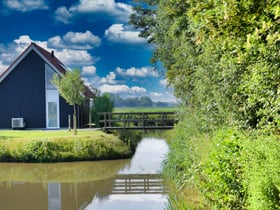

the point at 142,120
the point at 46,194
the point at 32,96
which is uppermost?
the point at 32,96

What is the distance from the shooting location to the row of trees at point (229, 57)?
385 cm

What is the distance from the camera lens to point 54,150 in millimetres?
15320

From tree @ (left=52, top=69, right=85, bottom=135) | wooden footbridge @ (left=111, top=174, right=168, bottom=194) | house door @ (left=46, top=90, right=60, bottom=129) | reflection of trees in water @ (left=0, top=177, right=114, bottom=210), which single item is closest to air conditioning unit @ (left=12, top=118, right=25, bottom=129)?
house door @ (left=46, top=90, right=60, bottom=129)

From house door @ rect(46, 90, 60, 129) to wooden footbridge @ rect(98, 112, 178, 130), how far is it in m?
3.15

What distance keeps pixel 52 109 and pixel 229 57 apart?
17546mm

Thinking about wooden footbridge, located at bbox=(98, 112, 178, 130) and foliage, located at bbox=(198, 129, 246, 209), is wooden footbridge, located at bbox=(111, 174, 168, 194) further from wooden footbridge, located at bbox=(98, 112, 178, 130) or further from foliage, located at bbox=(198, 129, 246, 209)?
wooden footbridge, located at bbox=(98, 112, 178, 130)

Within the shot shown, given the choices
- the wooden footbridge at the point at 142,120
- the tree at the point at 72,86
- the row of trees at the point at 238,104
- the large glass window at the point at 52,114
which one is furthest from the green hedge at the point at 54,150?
the row of trees at the point at 238,104

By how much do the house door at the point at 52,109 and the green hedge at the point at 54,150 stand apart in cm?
610

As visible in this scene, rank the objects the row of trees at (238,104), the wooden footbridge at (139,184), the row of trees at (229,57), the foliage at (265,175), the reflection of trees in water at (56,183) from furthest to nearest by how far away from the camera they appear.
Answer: the wooden footbridge at (139,184)
the reflection of trees in water at (56,183)
the row of trees at (229,57)
the row of trees at (238,104)
the foliage at (265,175)

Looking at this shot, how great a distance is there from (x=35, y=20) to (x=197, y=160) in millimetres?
20914

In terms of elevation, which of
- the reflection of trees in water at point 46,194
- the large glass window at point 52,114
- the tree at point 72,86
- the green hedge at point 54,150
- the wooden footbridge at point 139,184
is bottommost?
the reflection of trees in water at point 46,194

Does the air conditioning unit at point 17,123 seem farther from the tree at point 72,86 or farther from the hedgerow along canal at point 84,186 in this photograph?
the hedgerow along canal at point 84,186

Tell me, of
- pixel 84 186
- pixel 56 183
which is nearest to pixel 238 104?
Answer: pixel 84 186

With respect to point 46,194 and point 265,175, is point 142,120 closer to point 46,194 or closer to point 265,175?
point 46,194
